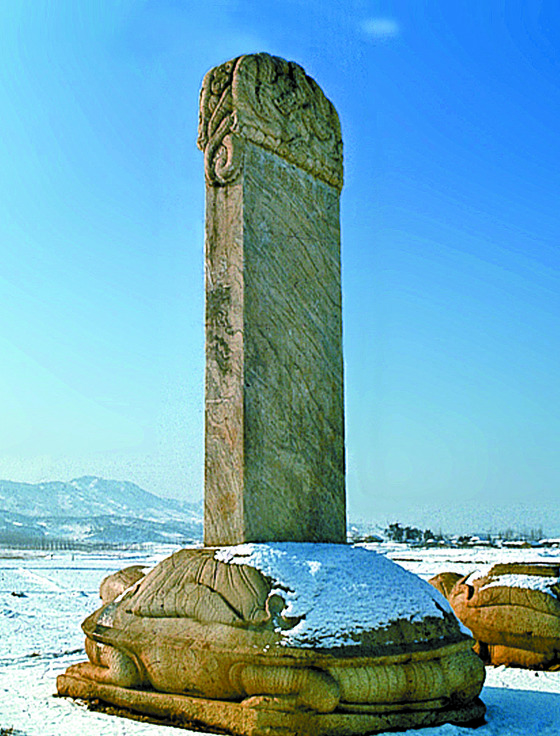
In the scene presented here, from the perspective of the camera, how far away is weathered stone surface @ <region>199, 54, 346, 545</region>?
5.25 metres

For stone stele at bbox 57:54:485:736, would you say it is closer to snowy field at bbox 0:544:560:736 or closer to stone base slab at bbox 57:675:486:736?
stone base slab at bbox 57:675:486:736

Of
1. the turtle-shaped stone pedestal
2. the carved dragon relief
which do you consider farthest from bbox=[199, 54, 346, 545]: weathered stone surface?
the turtle-shaped stone pedestal

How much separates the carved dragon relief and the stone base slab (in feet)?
11.5

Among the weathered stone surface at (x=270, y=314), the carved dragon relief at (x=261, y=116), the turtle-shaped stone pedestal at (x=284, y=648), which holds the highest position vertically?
the carved dragon relief at (x=261, y=116)

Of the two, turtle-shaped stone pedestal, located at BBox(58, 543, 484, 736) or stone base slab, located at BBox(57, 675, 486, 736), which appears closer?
stone base slab, located at BBox(57, 675, 486, 736)

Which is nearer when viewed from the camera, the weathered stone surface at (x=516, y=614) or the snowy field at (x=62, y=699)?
the snowy field at (x=62, y=699)

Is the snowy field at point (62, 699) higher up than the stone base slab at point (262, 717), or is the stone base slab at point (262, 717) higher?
the stone base slab at point (262, 717)

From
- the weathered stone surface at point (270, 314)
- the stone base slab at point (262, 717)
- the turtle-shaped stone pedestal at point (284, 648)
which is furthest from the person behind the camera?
the weathered stone surface at point (270, 314)

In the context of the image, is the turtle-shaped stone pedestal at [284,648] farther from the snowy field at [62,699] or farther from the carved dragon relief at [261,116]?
the carved dragon relief at [261,116]

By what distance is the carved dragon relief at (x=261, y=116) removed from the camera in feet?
18.4

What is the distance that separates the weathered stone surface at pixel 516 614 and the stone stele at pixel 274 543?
1729mm

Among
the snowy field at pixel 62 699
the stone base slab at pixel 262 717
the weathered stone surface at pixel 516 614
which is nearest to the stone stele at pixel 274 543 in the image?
the stone base slab at pixel 262 717

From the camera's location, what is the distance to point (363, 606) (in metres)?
4.39

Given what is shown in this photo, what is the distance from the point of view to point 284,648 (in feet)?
13.5
